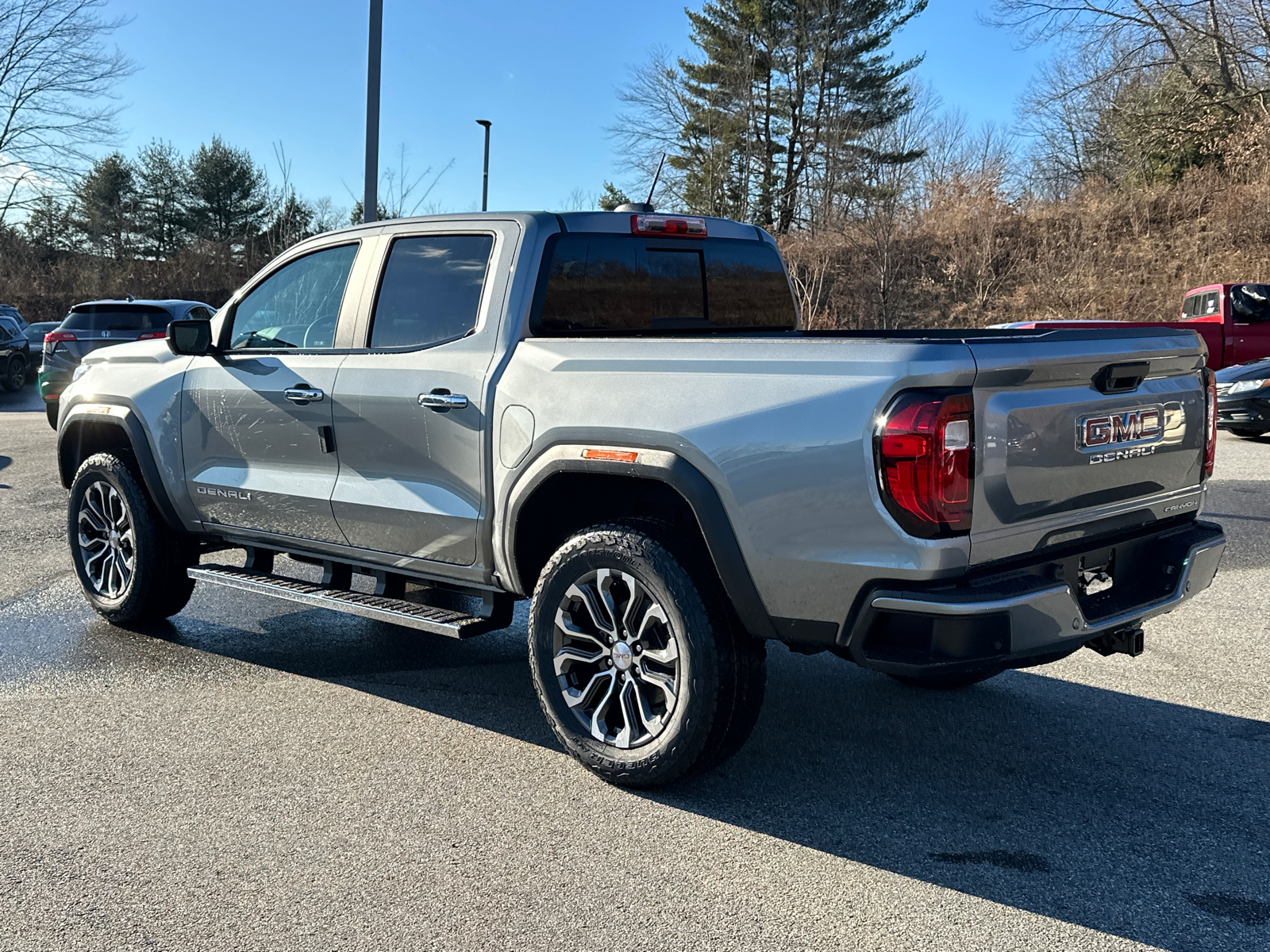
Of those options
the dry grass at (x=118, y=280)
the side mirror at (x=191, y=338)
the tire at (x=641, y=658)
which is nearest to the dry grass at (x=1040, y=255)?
the dry grass at (x=118, y=280)

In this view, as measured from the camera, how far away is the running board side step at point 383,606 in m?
4.31

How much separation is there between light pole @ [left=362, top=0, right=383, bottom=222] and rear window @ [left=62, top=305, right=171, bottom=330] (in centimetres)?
372

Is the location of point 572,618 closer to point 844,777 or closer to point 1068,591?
point 844,777

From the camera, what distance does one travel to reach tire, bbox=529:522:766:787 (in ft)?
12.0

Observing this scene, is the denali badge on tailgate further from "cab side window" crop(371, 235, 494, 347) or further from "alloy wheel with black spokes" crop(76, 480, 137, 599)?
"alloy wheel with black spokes" crop(76, 480, 137, 599)

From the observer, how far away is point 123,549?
583 centimetres

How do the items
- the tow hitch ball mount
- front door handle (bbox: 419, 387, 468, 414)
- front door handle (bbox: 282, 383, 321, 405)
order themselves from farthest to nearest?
front door handle (bbox: 282, 383, 321, 405) < front door handle (bbox: 419, 387, 468, 414) < the tow hitch ball mount

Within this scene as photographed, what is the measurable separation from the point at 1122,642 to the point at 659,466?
1.63 metres

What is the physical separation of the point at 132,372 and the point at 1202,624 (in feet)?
18.9

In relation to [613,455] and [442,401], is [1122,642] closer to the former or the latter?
[613,455]

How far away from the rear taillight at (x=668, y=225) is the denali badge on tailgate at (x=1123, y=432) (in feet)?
6.64

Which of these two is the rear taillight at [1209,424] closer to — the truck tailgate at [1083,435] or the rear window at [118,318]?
the truck tailgate at [1083,435]

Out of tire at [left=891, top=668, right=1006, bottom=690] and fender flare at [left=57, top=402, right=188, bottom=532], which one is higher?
fender flare at [left=57, top=402, right=188, bottom=532]

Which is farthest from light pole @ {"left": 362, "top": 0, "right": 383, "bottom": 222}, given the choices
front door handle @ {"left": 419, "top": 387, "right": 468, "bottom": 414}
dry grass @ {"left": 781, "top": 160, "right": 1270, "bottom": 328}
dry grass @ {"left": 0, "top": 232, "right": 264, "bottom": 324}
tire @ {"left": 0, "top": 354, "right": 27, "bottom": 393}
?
dry grass @ {"left": 0, "top": 232, "right": 264, "bottom": 324}
